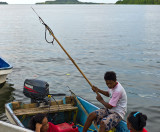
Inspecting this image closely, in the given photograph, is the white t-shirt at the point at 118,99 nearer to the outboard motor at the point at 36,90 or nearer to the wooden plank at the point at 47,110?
the wooden plank at the point at 47,110

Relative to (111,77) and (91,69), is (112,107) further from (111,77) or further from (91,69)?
(91,69)

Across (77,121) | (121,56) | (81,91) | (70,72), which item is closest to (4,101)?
(81,91)

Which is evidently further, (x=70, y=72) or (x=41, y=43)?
(x=41, y=43)

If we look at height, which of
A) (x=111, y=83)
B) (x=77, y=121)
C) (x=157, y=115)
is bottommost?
(x=157, y=115)

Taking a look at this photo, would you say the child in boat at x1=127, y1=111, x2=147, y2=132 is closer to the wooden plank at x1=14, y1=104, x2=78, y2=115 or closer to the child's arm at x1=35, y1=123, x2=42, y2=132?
the child's arm at x1=35, y1=123, x2=42, y2=132

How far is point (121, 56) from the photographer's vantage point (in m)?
22.7

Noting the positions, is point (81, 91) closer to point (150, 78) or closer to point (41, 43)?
point (150, 78)

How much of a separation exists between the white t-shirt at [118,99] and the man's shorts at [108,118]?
11 centimetres

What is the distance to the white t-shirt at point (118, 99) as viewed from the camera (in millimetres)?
6488

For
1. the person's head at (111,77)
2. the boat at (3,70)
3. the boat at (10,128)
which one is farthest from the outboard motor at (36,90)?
the boat at (3,70)

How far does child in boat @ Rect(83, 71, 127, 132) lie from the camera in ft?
21.2

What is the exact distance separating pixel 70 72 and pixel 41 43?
42.5 feet

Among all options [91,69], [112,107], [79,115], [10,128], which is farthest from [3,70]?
[91,69]

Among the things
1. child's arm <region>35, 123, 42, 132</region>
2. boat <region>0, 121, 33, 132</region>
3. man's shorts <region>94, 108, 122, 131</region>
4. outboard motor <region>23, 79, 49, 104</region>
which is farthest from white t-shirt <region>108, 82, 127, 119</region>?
outboard motor <region>23, 79, 49, 104</region>
